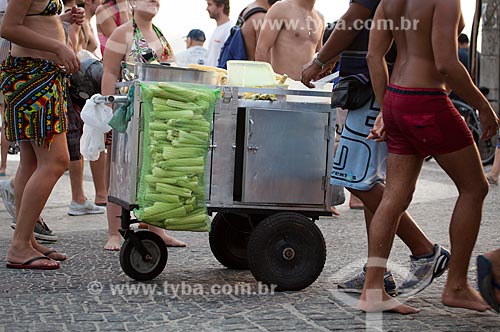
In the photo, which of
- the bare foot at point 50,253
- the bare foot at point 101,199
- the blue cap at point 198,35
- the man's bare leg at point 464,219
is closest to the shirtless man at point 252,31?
the bare foot at point 101,199

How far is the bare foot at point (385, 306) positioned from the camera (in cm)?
457

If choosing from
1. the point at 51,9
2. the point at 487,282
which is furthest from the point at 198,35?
the point at 487,282

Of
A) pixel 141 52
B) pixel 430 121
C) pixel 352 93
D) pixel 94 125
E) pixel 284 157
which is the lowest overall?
pixel 284 157

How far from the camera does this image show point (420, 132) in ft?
14.8

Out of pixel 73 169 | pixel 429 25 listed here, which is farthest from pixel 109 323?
pixel 73 169

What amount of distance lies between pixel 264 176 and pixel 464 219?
116cm

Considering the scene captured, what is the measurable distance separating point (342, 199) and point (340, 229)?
1.43ft

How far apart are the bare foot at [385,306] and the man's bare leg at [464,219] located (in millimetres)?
193

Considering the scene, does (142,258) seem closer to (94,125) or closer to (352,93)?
(94,125)

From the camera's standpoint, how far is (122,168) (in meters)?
5.42

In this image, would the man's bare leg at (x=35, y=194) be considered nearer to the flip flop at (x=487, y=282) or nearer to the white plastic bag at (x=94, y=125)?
the white plastic bag at (x=94, y=125)

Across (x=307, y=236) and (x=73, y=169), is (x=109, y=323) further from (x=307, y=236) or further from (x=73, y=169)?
(x=73, y=169)

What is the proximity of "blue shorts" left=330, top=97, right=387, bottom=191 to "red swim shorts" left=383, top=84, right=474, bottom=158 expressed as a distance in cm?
46

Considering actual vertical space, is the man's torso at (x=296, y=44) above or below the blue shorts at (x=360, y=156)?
above
